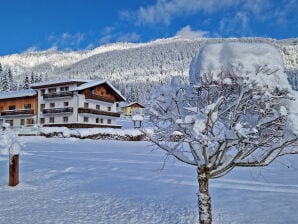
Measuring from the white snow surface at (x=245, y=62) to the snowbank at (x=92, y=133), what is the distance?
102ft

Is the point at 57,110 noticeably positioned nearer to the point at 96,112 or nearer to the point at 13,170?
the point at 96,112

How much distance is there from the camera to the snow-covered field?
7.99 m

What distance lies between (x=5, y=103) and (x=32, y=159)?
4181cm

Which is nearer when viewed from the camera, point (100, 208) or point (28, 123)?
point (100, 208)

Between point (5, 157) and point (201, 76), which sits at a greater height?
point (201, 76)

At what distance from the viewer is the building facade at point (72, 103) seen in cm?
4991

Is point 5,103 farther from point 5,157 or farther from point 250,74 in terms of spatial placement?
point 250,74

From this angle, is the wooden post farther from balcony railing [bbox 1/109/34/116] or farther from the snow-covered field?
balcony railing [bbox 1/109/34/116]

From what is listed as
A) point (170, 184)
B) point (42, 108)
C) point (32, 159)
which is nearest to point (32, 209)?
point (170, 184)

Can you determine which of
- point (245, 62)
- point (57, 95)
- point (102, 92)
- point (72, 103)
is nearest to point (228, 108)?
point (245, 62)

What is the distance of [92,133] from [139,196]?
28.0 meters

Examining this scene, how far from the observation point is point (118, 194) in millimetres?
10180

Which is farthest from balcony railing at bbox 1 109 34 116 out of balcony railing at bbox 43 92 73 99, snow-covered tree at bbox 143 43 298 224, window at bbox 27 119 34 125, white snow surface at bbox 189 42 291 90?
white snow surface at bbox 189 42 291 90

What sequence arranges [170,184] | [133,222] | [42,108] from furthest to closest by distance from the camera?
[42,108] → [170,184] → [133,222]
